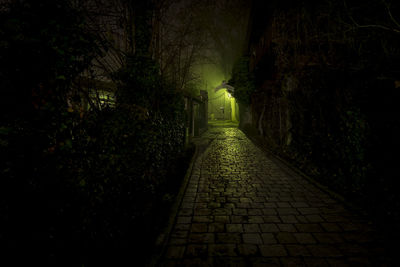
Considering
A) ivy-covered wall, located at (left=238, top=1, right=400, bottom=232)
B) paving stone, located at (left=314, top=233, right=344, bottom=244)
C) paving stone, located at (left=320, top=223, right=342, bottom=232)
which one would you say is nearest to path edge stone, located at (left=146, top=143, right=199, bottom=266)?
paving stone, located at (left=314, top=233, right=344, bottom=244)

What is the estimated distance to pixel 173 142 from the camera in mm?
6457

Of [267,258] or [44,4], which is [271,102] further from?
[44,4]

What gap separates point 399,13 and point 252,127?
1027 cm

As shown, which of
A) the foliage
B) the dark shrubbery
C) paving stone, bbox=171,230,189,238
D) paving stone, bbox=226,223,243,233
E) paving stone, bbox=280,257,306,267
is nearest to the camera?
the dark shrubbery

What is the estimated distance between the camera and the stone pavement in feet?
7.63

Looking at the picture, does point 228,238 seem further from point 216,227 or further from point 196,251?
point 196,251

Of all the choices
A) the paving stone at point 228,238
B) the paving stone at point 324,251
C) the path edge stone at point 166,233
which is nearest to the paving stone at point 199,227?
the paving stone at point 228,238

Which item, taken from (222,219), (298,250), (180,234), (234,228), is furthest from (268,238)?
(180,234)

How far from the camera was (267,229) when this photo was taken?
2938 millimetres

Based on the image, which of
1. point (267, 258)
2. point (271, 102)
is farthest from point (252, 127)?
point (267, 258)

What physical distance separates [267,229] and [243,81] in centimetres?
1441

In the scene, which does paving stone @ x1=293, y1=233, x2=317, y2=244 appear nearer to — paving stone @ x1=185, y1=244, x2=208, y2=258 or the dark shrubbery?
paving stone @ x1=185, y1=244, x2=208, y2=258

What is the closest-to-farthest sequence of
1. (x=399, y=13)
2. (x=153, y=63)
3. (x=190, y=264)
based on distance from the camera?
1. (x=190, y=264)
2. (x=399, y=13)
3. (x=153, y=63)

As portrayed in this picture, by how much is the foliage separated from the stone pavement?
11.3m
